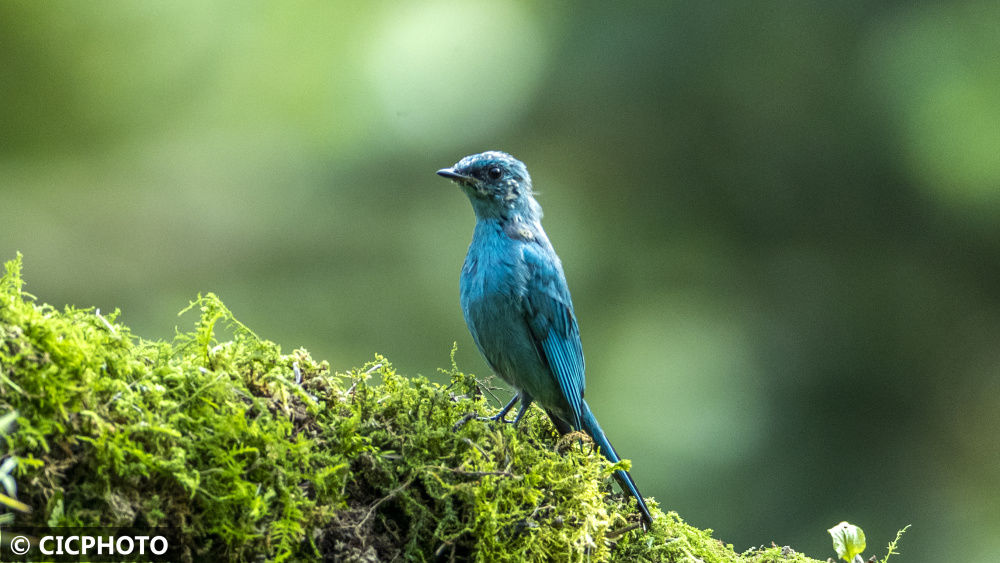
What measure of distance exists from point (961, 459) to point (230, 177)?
7201mm

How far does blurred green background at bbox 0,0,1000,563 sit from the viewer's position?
700cm

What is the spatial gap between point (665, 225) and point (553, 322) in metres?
4.39

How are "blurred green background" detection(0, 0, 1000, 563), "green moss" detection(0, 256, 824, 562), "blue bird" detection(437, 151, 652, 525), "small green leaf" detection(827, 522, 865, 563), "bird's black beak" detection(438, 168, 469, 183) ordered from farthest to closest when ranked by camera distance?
1. "blurred green background" detection(0, 0, 1000, 563)
2. "bird's black beak" detection(438, 168, 469, 183)
3. "blue bird" detection(437, 151, 652, 525)
4. "small green leaf" detection(827, 522, 865, 563)
5. "green moss" detection(0, 256, 824, 562)

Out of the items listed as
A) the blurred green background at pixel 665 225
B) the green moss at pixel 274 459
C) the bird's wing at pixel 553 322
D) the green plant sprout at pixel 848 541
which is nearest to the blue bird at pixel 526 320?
the bird's wing at pixel 553 322

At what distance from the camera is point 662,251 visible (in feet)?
25.6

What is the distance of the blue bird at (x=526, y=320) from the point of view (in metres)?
3.51

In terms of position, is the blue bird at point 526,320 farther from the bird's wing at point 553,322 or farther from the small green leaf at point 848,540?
the small green leaf at point 848,540

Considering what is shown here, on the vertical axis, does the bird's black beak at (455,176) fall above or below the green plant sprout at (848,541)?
above

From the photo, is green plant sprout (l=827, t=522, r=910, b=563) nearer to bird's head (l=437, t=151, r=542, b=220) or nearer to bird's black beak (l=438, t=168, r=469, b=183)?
bird's head (l=437, t=151, r=542, b=220)

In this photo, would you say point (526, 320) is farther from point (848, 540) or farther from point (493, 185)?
point (848, 540)

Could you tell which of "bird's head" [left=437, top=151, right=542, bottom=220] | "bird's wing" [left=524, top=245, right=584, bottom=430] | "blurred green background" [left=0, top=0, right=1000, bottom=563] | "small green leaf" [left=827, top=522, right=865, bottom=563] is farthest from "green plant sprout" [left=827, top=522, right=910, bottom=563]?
"blurred green background" [left=0, top=0, right=1000, bottom=563]

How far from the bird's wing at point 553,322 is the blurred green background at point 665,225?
3.52 meters

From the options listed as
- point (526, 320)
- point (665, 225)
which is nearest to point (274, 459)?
point (526, 320)

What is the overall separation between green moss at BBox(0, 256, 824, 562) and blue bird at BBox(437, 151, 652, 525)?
2.67ft
